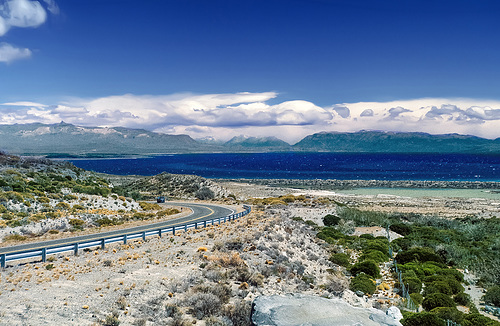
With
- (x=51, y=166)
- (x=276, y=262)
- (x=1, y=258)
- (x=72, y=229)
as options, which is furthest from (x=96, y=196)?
(x=276, y=262)

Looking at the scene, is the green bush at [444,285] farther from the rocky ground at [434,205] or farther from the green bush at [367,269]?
the rocky ground at [434,205]

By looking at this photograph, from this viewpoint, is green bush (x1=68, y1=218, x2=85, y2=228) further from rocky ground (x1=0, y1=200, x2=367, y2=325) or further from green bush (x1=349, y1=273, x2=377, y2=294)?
green bush (x1=349, y1=273, x2=377, y2=294)

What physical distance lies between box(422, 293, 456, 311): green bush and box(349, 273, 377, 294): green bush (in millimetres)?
2549

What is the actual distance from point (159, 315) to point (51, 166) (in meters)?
52.0

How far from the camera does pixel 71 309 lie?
1252 centimetres

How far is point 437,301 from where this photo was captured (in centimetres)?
1642

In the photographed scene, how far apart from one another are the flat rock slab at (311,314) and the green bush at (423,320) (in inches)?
88.9

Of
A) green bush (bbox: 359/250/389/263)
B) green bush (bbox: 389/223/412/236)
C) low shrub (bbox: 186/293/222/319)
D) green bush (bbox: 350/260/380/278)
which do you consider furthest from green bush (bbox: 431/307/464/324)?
green bush (bbox: 389/223/412/236)

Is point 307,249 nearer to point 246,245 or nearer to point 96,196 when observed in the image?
point 246,245

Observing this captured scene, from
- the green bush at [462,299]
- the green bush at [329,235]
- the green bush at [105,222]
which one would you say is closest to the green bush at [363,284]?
the green bush at [462,299]

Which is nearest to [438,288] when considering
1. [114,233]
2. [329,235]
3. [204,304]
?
[204,304]

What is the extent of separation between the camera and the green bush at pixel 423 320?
44.6 feet

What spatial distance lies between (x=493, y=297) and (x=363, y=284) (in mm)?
6323

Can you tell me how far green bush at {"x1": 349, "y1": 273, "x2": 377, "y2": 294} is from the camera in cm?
1803
